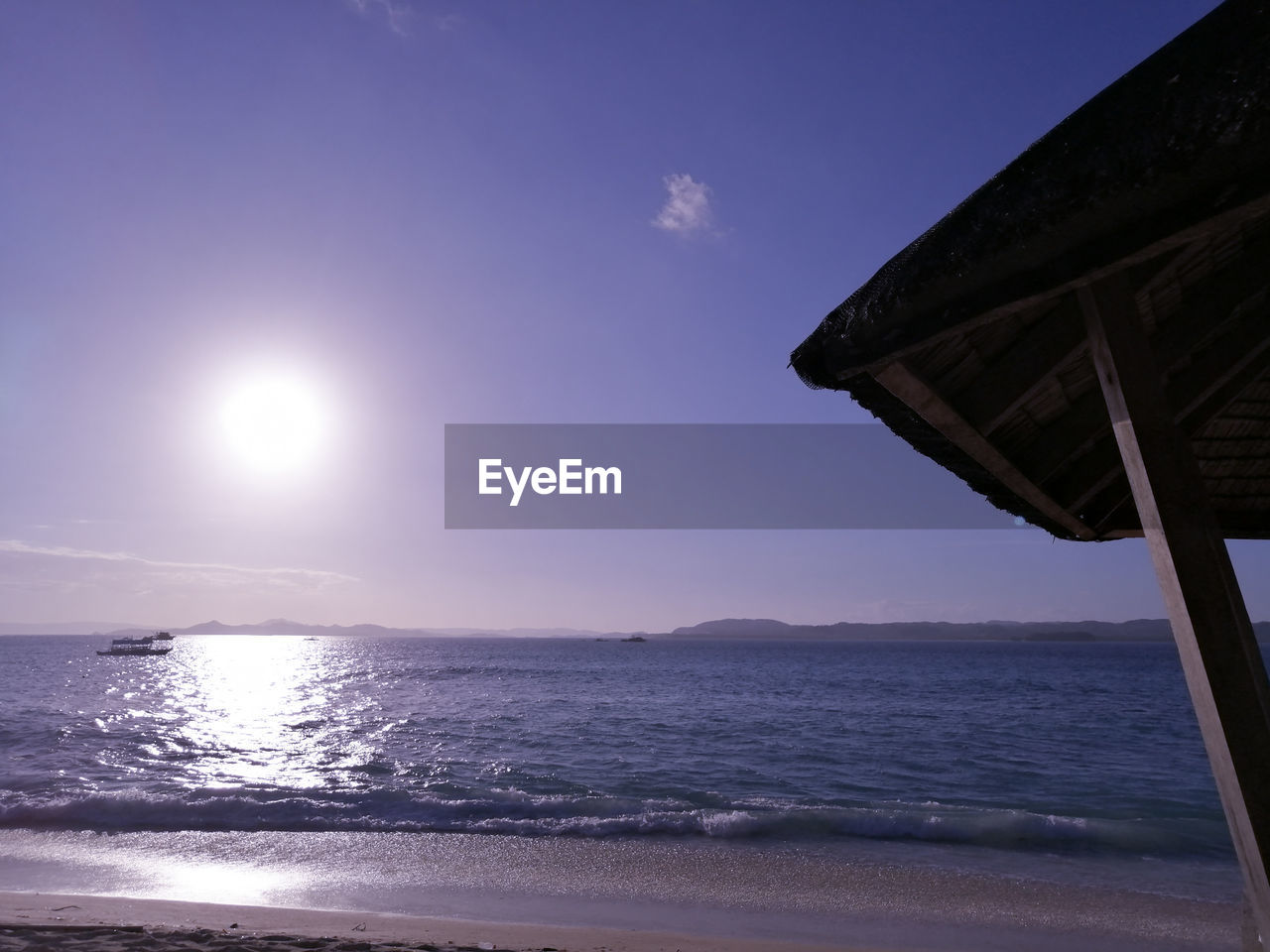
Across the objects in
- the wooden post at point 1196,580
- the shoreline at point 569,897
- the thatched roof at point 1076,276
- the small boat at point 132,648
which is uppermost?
the small boat at point 132,648

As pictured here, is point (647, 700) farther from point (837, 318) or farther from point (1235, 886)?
point (837, 318)

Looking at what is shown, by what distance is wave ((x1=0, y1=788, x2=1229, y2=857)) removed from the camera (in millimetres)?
13289

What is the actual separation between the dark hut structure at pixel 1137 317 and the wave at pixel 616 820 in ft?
40.9

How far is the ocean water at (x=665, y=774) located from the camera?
1331cm

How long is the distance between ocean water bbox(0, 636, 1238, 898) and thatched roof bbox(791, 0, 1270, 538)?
11.4 m

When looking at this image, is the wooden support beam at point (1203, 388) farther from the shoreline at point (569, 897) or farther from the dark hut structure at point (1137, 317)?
the shoreline at point (569, 897)

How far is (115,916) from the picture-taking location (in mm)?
8516

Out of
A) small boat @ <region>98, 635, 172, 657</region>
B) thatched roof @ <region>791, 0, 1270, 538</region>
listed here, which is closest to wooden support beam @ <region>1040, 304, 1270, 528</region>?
thatched roof @ <region>791, 0, 1270, 538</region>

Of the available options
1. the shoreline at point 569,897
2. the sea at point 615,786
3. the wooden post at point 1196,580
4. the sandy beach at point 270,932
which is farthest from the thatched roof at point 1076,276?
the sea at point 615,786

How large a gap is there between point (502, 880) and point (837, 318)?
1101cm

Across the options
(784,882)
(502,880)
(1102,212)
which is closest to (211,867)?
(502,880)

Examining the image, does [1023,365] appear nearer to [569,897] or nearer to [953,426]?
[953,426]

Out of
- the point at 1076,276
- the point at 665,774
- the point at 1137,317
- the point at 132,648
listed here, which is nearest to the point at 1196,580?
the point at 1137,317

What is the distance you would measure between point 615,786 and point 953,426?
17.1 m
